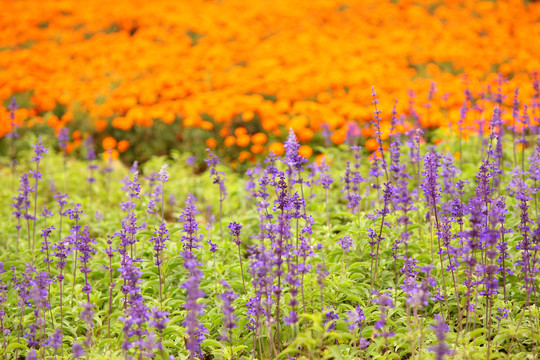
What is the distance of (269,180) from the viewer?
421 centimetres

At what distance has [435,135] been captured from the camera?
7.63 m

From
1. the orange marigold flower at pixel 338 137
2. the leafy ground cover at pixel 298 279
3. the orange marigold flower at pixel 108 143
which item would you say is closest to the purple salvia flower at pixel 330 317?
the leafy ground cover at pixel 298 279

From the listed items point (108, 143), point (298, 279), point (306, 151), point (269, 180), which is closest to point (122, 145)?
point (108, 143)

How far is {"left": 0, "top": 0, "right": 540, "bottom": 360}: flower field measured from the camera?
328 cm

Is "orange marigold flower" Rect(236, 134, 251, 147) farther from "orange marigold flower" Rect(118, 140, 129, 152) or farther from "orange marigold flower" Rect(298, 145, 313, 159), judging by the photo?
"orange marigold flower" Rect(118, 140, 129, 152)

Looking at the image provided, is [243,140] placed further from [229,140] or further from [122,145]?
[122,145]

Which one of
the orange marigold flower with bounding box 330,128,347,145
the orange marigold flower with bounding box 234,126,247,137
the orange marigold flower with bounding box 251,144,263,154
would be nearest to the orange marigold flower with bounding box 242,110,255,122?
the orange marigold flower with bounding box 234,126,247,137

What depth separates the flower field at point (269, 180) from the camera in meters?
3.28

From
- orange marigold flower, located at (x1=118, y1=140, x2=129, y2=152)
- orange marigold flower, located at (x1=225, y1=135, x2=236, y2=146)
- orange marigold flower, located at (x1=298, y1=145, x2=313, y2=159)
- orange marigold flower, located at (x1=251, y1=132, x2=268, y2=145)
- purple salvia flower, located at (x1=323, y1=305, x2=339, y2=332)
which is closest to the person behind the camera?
purple salvia flower, located at (x1=323, y1=305, x2=339, y2=332)

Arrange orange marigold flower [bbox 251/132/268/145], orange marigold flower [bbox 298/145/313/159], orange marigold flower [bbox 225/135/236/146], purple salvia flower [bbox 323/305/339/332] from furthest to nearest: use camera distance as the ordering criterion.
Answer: orange marigold flower [bbox 225/135/236/146] < orange marigold flower [bbox 251/132/268/145] < orange marigold flower [bbox 298/145/313/159] < purple salvia flower [bbox 323/305/339/332]

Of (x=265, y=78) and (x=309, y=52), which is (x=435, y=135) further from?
(x=309, y=52)

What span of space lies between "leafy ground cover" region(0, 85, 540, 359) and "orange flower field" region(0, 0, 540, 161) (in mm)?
2784

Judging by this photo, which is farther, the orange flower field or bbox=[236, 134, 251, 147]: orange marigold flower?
the orange flower field

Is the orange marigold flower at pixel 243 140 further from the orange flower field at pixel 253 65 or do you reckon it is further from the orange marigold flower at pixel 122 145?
the orange marigold flower at pixel 122 145
